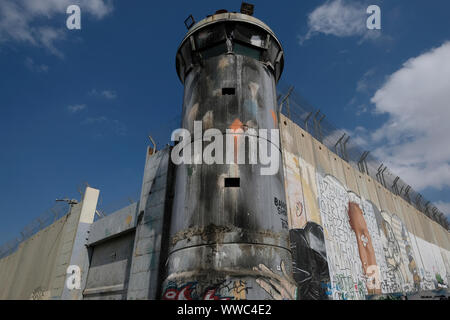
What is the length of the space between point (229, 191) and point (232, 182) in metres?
0.41

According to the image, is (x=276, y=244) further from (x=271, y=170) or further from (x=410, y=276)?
(x=410, y=276)

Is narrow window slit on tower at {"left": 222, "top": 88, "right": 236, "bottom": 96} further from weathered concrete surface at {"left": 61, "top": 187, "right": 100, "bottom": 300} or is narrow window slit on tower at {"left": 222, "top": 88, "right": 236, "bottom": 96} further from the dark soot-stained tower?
weathered concrete surface at {"left": 61, "top": 187, "right": 100, "bottom": 300}

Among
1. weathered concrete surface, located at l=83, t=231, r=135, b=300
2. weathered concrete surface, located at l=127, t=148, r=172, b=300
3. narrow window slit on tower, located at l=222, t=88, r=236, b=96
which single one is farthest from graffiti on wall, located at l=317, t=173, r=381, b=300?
weathered concrete surface, located at l=83, t=231, r=135, b=300

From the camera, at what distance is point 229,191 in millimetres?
11117

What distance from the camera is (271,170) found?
12.3 m

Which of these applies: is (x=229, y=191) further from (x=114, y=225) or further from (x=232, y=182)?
(x=114, y=225)

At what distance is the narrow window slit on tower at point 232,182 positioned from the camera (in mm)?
11273

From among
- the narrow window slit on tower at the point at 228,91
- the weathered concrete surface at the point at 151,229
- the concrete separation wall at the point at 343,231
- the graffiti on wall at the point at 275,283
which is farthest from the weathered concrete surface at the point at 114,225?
the graffiti on wall at the point at 275,283

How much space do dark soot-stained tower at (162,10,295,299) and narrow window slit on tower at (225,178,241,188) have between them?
0.04 metres

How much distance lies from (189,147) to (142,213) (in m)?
5.54

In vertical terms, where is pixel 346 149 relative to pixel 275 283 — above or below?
above

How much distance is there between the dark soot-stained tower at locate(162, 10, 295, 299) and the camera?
32.6 feet

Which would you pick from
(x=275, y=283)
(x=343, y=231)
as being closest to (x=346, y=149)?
(x=343, y=231)
